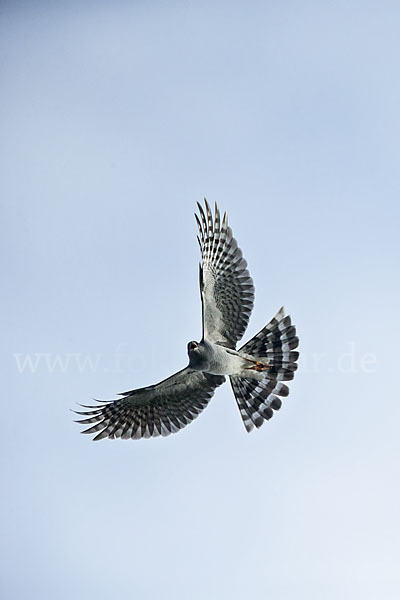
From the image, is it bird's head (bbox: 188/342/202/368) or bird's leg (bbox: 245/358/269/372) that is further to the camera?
bird's leg (bbox: 245/358/269/372)

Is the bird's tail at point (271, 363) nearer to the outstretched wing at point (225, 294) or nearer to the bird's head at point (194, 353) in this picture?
the outstretched wing at point (225, 294)

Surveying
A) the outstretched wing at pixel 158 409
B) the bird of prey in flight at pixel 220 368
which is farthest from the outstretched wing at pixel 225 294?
the outstretched wing at pixel 158 409

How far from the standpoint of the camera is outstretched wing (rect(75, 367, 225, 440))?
1345 cm

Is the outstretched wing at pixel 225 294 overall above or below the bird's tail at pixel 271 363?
above

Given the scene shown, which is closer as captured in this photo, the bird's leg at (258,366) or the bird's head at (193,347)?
the bird's head at (193,347)

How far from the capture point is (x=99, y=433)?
13.6 metres

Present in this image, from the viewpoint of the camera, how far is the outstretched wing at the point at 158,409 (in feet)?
44.1

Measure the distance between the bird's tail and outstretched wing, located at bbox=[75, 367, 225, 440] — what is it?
77 centimetres

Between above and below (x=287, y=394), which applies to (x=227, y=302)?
above

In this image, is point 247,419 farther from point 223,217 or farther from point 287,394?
point 223,217

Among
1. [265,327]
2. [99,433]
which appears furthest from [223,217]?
[99,433]

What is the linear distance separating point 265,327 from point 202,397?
5.54ft

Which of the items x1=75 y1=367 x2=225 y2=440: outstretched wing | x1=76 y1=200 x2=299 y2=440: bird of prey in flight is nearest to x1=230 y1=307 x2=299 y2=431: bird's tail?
x1=76 y1=200 x2=299 y2=440: bird of prey in flight

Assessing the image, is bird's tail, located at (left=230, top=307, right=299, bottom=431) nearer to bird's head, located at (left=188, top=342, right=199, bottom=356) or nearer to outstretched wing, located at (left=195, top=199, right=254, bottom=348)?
outstretched wing, located at (left=195, top=199, right=254, bottom=348)
